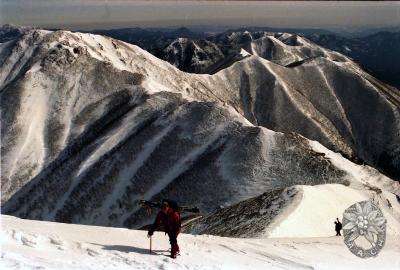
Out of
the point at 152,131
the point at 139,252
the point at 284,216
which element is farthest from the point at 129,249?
the point at 152,131

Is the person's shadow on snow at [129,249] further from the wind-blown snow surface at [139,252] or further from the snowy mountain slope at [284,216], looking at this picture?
the snowy mountain slope at [284,216]

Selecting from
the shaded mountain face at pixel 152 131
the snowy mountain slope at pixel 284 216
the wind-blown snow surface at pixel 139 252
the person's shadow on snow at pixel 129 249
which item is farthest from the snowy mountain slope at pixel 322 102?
the person's shadow on snow at pixel 129 249

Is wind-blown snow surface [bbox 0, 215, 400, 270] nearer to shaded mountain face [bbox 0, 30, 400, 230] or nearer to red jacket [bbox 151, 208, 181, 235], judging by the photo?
red jacket [bbox 151, 208, 181, 235]

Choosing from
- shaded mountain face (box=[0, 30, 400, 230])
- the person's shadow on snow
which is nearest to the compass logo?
the person's shadow on snow

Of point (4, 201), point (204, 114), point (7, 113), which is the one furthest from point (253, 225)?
point (7, 113)

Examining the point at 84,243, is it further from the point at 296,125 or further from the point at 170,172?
the point at 296,125

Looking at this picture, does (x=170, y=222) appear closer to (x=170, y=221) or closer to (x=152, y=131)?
(x=170, y=221)
